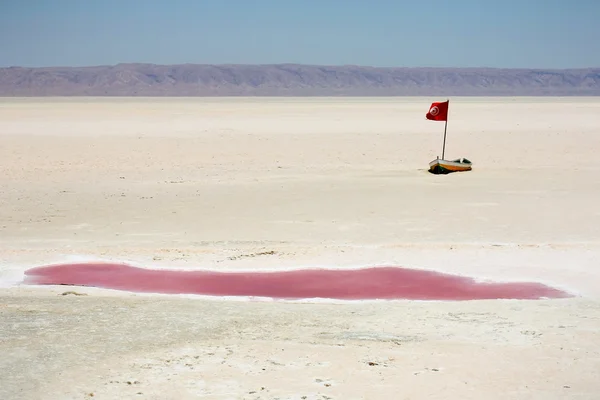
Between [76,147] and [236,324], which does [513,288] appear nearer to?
[236,324]

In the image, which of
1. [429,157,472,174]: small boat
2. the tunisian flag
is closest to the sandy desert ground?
[429,157,472,174]: small boat

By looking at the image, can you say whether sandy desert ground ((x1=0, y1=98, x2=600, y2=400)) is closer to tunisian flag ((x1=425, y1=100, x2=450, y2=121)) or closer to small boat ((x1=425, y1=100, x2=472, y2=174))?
small boat ((x1=425, y1=100, x2=472, y2=174))

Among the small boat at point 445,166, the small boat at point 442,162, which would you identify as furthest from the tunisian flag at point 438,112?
the small boat at point 445,166

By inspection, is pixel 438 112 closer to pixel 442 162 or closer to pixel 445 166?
pixel 442 162

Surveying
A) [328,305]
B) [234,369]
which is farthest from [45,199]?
[234,369]

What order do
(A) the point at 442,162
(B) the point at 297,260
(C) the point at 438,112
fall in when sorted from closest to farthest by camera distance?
(B) the point at 297,260 → (C) the point at 438,112 → (A) the point at 442,162

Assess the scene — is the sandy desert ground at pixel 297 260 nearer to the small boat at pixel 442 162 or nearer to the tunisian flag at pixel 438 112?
the small boat at pixel 442 162

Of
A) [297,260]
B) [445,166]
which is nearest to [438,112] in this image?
[445,166]

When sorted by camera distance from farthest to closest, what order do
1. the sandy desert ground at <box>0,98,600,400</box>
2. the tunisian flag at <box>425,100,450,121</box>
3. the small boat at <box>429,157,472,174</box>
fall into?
the small boat at <box>429,157,472,174</box> < the tunisian flag at <box>425,100,450,121</box> < the sandy desert ground at <box>0,98,600,400</box>
